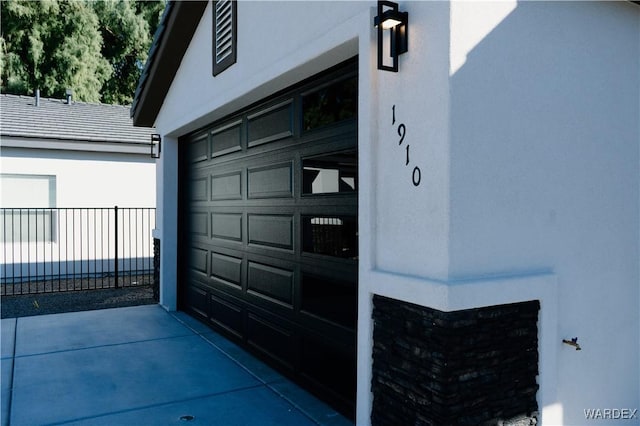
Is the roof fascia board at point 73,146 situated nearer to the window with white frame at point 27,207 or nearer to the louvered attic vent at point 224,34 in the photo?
the window with white frame at point 27,207

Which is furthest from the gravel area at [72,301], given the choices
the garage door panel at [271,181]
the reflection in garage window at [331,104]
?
the reflection in garage window at [331,104]

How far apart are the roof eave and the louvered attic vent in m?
0.66

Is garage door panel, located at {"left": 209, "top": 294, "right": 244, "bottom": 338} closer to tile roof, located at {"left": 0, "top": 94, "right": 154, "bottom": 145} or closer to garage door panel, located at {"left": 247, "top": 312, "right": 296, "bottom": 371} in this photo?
garage door panel, located at {"left": 247, "top": 312, "right": 296, "bottom": 371}

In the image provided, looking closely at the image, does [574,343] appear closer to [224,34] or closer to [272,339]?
[272,339]

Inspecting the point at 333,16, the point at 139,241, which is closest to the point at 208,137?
the point at 333,16

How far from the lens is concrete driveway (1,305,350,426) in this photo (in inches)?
173

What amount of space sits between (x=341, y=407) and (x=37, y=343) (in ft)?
14.0

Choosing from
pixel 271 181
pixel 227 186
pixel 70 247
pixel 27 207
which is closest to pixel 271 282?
pixel 271 181

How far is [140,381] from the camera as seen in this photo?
5191mm

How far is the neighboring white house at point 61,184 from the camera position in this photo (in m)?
11.9
